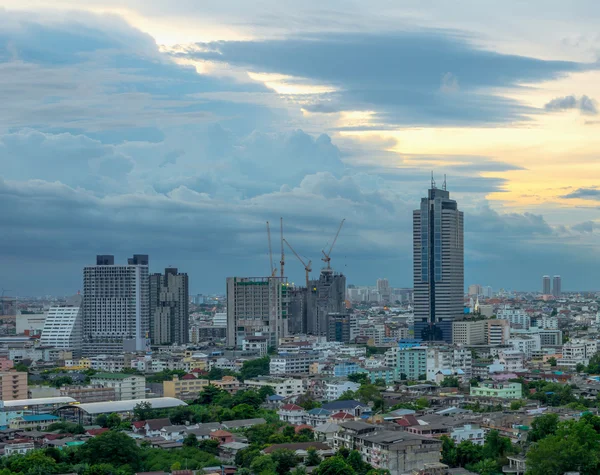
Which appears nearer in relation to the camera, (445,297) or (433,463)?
(433,463)

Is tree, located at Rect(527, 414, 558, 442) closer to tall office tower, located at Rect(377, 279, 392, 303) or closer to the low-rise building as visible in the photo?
the low-rise building

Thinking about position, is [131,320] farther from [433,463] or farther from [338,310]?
[433,463]

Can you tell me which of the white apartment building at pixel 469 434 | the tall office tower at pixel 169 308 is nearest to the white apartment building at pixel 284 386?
the white apartment building at pixel 469 434

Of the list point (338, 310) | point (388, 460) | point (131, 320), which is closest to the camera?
point (388, 460)

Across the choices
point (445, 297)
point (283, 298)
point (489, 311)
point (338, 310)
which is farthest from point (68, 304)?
point (489, 311)

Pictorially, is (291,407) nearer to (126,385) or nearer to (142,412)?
(142,412)

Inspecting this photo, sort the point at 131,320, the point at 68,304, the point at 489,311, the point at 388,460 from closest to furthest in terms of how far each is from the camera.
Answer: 1. the point at 388,460
2. the point at 131,320
3. the point at 68,304
4. the point at 489,311

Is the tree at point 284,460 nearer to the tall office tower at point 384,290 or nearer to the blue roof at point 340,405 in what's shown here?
the blue roof at point 340,405
